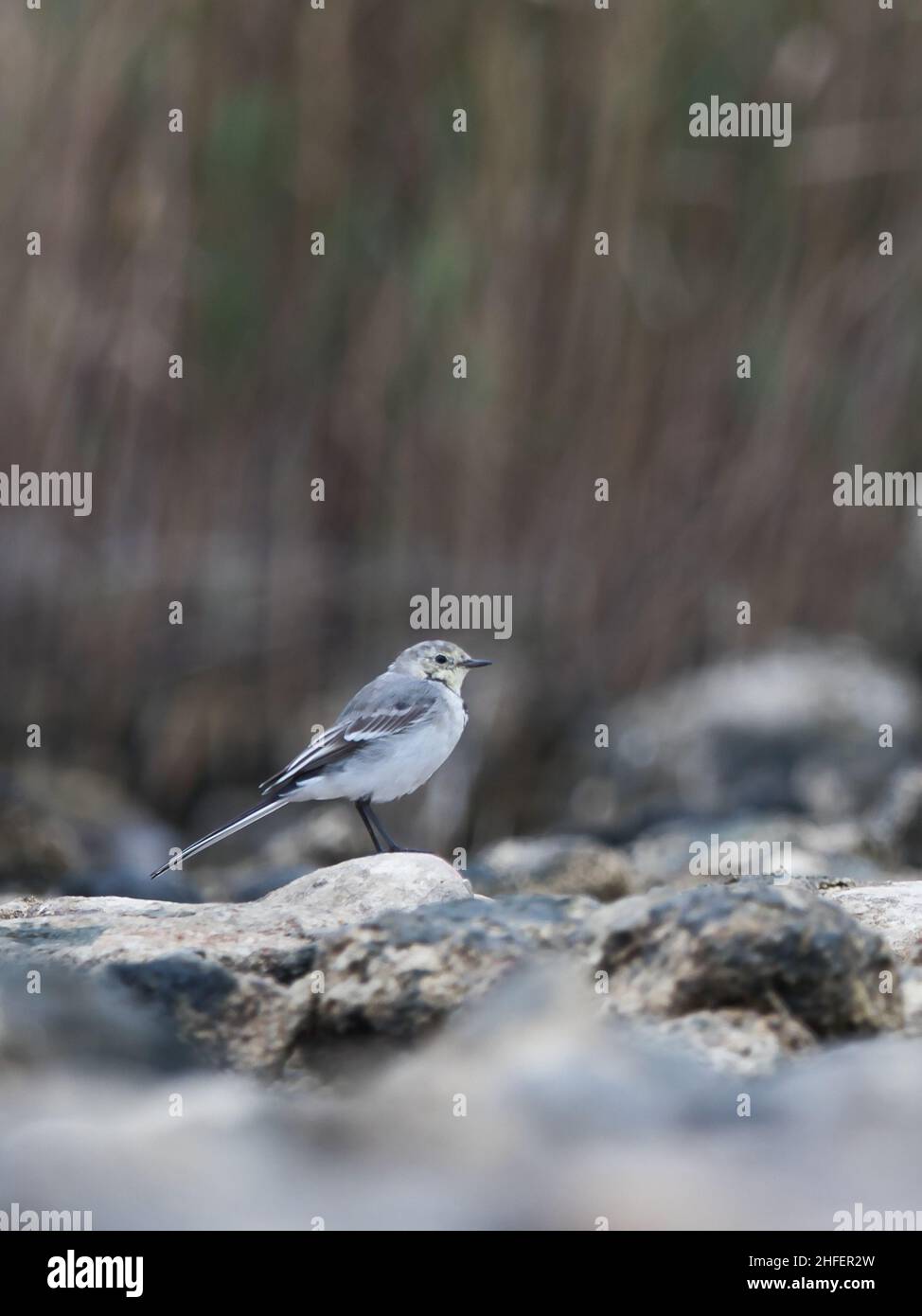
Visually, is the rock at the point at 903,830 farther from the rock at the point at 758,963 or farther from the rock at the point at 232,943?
the rock at the point at 758,963

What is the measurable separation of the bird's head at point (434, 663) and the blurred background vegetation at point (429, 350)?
213 centimetres

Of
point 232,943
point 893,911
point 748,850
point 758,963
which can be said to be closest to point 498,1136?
point 758,963

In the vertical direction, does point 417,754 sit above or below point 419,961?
above

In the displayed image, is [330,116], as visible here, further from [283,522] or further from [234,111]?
[283,522]

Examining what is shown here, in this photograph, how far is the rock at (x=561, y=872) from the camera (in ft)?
17.6

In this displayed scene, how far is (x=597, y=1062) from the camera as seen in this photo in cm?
292

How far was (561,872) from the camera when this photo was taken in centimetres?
540

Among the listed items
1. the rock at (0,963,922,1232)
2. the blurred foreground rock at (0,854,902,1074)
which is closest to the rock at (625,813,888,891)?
the blurred foreground rock at (0,854,902,1074)

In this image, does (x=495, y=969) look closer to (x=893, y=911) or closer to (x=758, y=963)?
(x=758, y=963)

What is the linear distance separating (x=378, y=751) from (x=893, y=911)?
1.76 m

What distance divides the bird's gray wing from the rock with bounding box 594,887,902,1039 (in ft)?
7.29

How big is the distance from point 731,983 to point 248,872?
357cm

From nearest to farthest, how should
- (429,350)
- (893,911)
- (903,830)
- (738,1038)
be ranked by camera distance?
(738,1038)
(893,911)
(903,830)
(429,350)

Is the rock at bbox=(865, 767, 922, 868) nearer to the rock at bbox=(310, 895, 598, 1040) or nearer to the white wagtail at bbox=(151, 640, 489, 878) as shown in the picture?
the white wagtail at bbox=(151, 640, 489, 878)
